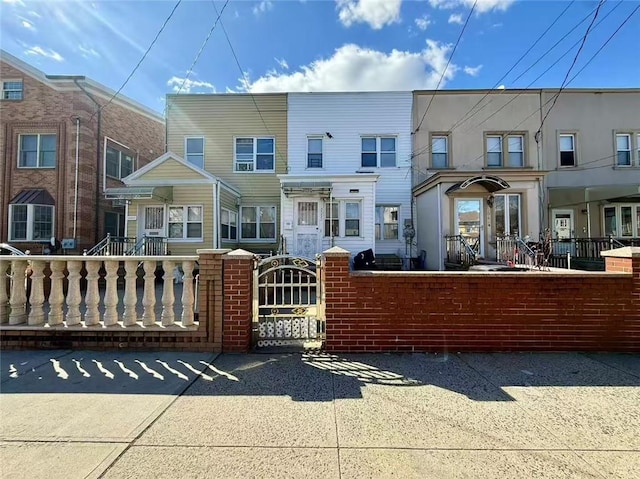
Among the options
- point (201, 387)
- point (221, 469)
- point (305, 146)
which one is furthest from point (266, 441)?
point (305, 146)

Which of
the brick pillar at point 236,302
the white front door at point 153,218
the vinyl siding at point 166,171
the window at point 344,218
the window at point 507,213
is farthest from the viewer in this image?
the white front door at point 153,218

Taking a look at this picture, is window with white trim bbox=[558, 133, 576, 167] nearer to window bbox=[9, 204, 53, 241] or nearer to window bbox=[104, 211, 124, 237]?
window bbox=[104, 211, 124, 237]

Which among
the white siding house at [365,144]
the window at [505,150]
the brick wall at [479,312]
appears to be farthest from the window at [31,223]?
the window at [505,150]

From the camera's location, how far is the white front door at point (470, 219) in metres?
11.3

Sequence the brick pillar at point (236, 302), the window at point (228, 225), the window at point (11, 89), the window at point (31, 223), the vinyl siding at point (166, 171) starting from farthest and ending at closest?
the window at point (11, 89) < the window at point (31, 223) < the window at point (228, 225) < the vinyl siding at point (166, 171) < the brick pillar at point (236, 302)

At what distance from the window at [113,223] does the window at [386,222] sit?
13.8 m

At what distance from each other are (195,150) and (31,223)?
26.3 feet

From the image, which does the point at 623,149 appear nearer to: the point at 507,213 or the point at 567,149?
the point at 567,149

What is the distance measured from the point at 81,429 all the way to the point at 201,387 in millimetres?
1061

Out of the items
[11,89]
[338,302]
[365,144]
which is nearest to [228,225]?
[365,144]

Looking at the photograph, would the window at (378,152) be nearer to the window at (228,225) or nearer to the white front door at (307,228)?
the white front door at (307,228)

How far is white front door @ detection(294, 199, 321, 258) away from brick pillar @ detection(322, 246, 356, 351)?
7.92 metres

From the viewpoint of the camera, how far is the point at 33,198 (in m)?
14.0

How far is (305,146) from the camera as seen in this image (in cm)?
1488
